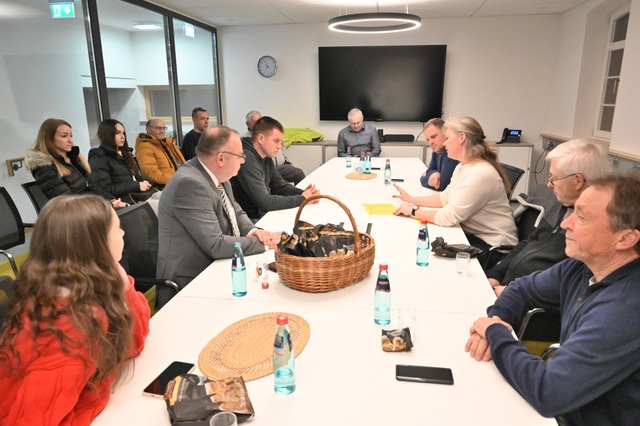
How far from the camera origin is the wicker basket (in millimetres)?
1665

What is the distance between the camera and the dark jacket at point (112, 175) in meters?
3.92

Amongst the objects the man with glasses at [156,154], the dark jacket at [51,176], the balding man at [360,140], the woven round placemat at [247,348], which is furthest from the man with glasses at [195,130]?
the woven round placemat at [247,348]

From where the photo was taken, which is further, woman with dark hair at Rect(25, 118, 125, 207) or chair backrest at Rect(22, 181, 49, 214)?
woman with dark hair at Rect(25, 118, 125, 207)

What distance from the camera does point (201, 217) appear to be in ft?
6.87

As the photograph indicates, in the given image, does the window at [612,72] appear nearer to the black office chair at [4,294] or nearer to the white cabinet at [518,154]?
the white cabinet at [518,154]

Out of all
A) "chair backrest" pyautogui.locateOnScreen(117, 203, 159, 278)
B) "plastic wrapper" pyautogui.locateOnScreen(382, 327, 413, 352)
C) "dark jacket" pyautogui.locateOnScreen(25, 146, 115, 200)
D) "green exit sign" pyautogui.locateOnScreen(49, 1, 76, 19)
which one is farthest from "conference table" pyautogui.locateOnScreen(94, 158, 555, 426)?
"green exit sign" pyautogui.locateOnScreen(49, 1, 76, 19)

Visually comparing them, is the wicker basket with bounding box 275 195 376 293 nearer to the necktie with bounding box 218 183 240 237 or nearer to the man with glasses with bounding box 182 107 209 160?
the necktie with bounding box 218 183 240 237

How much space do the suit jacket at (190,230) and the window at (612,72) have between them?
5243 mm

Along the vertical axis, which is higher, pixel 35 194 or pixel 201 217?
pixel 201 217

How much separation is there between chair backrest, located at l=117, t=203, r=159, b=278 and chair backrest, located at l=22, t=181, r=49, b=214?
1375 millimetres

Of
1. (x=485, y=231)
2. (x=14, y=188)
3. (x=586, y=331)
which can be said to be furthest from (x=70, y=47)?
(x=586, y=331)

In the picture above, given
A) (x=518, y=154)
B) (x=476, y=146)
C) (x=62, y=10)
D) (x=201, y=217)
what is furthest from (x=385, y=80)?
(x=201, y=217)

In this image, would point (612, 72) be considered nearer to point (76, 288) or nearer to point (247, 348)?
point (247, 348)

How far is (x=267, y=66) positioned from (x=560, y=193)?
20.6 ft
